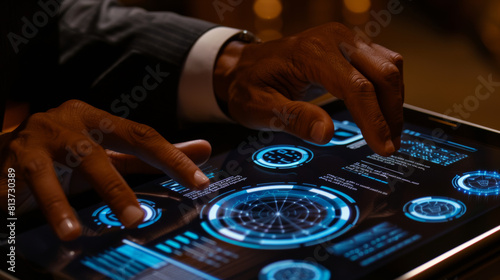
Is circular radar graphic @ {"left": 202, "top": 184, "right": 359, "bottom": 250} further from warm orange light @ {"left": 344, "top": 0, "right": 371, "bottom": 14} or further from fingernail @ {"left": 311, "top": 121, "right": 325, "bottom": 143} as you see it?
warm orange light @ {"left": 344, "top": 0, "right": 371, "bottom": 14}

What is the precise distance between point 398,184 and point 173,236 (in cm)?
32

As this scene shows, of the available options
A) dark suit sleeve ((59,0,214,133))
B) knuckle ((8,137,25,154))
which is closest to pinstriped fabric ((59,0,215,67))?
dark suit sleeve ((59,0,214,133))

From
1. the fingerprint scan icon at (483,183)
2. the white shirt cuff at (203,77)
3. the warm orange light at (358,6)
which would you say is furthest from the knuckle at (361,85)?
the warm orange light at (358,6)

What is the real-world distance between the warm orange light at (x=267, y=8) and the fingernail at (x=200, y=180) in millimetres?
1260

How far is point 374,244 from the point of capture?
2.09ft

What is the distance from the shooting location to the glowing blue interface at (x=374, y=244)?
0.61 metres

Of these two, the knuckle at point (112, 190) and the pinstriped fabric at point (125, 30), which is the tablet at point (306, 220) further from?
the pinstriped fabric at point (125, 30)

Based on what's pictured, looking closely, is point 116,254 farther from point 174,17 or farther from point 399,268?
point 174,17

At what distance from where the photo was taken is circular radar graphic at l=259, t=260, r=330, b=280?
583 millimetres

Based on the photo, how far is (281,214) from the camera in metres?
0.71

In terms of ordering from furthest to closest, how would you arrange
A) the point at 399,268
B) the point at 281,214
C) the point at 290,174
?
the point at 290,174 < the point at 281,214 < the point at 399,268

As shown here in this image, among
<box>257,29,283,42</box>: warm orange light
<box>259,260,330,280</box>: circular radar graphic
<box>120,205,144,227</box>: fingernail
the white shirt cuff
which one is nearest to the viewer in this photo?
<box>259,260,330,280</box>: circular radar graphic

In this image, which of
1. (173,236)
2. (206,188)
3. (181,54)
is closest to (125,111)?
(181,54)

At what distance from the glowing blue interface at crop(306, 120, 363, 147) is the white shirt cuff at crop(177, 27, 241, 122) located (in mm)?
242
